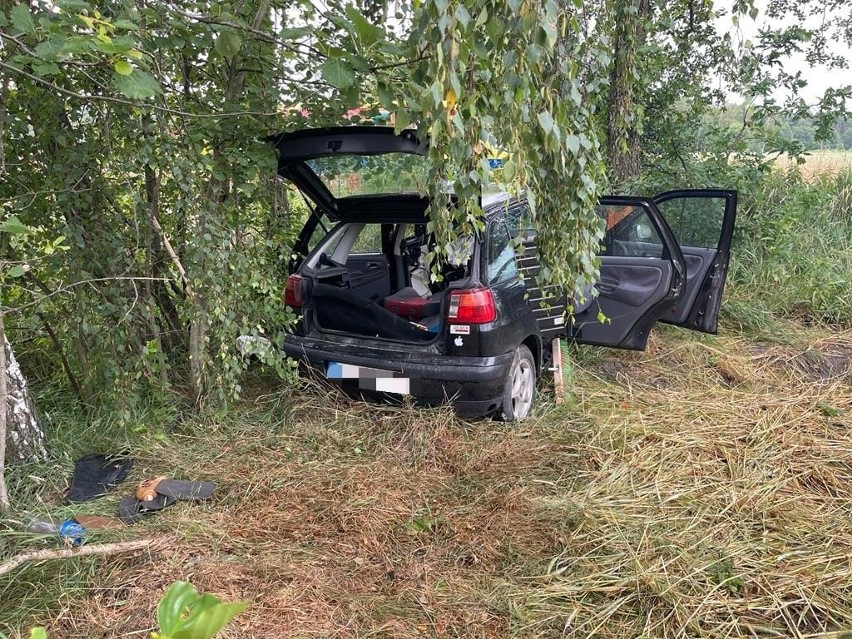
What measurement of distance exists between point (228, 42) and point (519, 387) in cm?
247

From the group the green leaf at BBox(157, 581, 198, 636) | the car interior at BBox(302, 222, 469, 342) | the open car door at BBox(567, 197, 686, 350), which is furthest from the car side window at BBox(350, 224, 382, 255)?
the green leaf at BBox(157, 581, 198, 636)

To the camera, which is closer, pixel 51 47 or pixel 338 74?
pixel 51 47

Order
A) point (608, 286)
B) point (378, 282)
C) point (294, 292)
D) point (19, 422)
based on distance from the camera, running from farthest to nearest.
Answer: point (378, 282)
point (608, 286)
point (294, 292)
point (19, 422)

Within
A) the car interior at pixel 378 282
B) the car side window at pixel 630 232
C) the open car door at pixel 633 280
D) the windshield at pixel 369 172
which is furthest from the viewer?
the car side window at pixel 630 232

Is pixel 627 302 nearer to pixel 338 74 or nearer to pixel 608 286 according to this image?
pixel 608 286

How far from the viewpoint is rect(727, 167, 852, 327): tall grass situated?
19.0 feet

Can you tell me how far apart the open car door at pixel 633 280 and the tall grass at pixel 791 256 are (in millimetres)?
1812

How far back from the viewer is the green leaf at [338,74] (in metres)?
1.97

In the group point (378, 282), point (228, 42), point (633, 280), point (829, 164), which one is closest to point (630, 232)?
point (633, 280)

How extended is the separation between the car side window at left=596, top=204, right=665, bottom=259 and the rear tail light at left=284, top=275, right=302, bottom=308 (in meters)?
2.16

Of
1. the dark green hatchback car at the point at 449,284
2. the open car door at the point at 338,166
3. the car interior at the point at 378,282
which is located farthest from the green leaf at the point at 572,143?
the car interior at the point at 378,282

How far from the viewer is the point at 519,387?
3729 mm

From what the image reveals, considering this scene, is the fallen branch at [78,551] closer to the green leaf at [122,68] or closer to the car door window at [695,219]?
the green leaf at [122,68]

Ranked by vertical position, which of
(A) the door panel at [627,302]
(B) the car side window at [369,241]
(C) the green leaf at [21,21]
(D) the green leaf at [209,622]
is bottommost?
(A) the door panel at [627,302]
